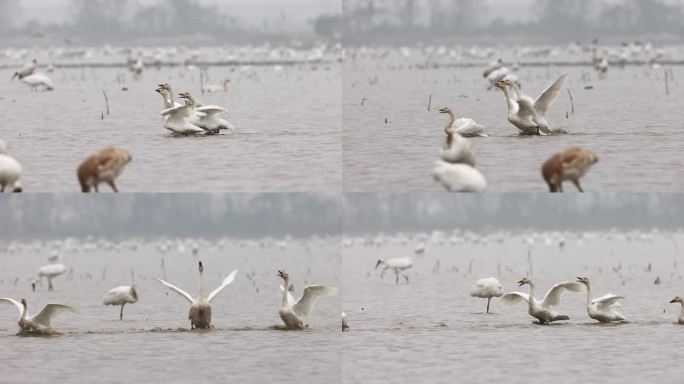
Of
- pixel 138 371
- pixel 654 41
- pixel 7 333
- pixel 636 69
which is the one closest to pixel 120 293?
pixel 7 333

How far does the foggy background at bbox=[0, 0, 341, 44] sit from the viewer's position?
87.3ft

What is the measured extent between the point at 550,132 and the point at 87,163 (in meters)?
4.02

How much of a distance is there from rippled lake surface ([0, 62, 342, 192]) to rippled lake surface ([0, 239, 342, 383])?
115 cm

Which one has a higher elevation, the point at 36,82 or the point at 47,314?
the point at 36,82

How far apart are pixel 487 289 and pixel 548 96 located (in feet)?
6.72

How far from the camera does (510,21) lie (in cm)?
3606

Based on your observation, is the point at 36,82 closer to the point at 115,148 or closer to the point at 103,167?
the point at 115,148

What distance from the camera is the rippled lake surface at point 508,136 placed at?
1105cm

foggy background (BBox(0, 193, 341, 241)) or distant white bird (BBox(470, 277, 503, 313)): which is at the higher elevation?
foggy background (BBox(0, 193, 341, 241))

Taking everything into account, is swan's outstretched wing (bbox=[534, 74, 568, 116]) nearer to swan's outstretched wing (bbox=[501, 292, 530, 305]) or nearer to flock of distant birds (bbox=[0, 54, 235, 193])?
swan's outstretched wing (bbox=[501, 292, 530, 305])

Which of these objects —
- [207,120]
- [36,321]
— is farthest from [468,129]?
[36,321]

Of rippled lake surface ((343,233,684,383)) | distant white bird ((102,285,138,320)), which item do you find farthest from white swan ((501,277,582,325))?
distant white bird ((102,285,138,320))

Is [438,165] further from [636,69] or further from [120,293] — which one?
[636,69]

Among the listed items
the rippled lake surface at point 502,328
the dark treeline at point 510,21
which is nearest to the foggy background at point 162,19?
the dark treeline at point 510,21
